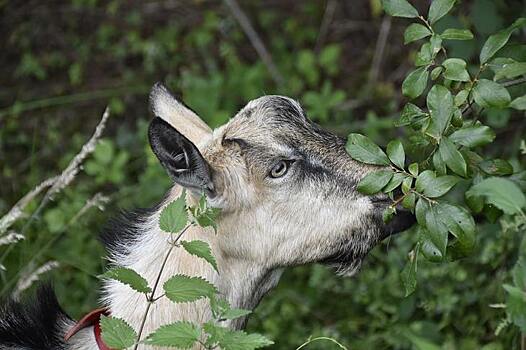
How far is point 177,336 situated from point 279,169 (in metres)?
1.04

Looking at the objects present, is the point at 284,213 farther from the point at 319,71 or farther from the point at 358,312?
the point at 319,71

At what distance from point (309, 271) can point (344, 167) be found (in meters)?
2.42

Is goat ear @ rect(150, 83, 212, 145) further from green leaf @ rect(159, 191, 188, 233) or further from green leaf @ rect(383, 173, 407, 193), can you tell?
green leaf @ rect(383, 173, 407, 193)

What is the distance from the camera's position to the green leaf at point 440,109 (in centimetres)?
355

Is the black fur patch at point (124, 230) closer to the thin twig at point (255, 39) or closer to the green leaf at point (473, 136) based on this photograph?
the green leaf at point (473, 136)

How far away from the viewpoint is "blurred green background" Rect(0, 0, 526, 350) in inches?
218

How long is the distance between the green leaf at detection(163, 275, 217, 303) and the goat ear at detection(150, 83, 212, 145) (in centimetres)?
115

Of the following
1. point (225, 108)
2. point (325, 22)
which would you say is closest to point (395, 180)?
point (225, 108)

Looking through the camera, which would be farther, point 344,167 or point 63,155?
point 63,155

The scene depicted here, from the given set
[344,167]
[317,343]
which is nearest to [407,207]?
[344,167]

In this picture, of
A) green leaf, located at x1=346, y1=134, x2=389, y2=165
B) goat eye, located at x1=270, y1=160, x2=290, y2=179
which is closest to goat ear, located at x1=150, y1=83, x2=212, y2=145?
goat eye, located at x1=270, y1=160, x2=290, y2=179

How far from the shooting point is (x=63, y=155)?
754 cm

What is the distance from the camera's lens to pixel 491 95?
3531mm

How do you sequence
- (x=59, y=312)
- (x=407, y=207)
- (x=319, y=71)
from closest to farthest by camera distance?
1. (x=407, y=207)
2. (x=59, y=312)
3. (x=319, y=71)
